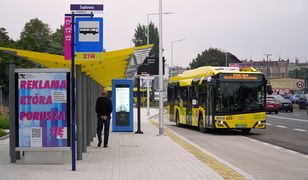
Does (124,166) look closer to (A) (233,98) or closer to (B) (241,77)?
(A) (233,98)

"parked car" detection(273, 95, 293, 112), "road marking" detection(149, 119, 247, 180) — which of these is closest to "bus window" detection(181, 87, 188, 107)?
A: "road marking" detection(149, 119, 247, 180)

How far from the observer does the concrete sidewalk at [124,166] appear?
11.0 metres

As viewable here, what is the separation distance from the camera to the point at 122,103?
24.9 meters

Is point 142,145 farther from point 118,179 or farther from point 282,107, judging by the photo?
point 282,107

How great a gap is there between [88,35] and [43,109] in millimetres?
1978

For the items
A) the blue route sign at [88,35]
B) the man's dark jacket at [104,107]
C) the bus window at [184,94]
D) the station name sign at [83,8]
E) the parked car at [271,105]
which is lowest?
the parked car at [271,105]

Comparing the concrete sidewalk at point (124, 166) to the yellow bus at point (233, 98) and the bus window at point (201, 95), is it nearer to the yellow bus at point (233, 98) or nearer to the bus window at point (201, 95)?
the yellow bus at point (233, 98)

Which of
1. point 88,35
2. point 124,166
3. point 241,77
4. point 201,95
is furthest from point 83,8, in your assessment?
point 201,95

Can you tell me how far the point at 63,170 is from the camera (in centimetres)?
1166

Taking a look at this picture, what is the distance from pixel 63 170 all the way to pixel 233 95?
1384 centimetres

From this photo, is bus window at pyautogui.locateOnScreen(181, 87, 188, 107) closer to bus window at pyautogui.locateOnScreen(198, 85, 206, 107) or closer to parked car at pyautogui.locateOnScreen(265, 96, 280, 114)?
bus window at pyautogui.locateOnScreen(198, 85, 206, 107)

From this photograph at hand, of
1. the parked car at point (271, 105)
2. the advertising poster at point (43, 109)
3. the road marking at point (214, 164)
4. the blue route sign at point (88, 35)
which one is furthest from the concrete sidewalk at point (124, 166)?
the parked car at point (271, 105)

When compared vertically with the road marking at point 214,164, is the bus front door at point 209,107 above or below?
above

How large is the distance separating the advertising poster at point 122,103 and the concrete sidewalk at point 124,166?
24.9ft
